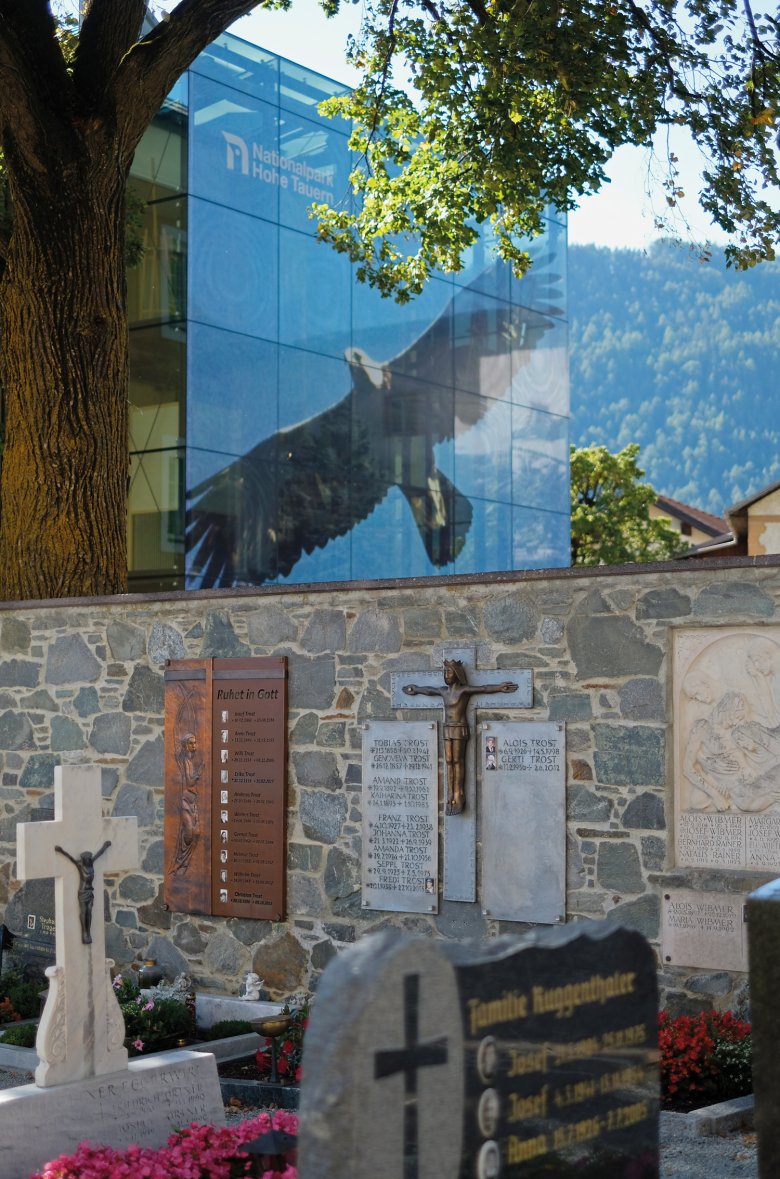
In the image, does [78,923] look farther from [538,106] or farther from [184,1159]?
[538,106]

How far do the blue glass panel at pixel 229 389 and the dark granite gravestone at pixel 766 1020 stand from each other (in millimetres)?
16619

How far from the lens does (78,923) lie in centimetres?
679

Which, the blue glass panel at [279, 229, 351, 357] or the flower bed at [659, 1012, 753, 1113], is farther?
the blue glass panel at [279, 229, 351, 357]

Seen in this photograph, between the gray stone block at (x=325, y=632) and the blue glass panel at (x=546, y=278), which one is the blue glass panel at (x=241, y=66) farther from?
the gray stone block at (x=325, y=632)

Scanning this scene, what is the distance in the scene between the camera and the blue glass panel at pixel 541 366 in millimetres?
26703

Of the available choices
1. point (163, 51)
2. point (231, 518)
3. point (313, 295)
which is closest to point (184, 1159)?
point (163, 51)

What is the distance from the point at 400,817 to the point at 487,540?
16.2 m

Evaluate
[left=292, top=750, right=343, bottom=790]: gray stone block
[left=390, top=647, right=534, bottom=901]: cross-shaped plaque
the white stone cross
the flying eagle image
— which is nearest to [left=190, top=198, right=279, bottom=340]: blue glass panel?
the flying eagle image

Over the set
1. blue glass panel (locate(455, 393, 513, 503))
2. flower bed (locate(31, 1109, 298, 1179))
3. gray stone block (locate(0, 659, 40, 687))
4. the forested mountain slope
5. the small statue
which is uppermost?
the forested mountain slope

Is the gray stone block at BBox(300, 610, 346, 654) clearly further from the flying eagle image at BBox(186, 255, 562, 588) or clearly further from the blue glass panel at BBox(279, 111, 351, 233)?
the blue glass panel at BBox(279, 111, 351, 233)

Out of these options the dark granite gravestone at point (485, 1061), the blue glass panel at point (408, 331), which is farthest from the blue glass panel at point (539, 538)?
the dark granite gravestone at point (485, 1061)

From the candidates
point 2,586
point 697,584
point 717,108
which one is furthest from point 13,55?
point 697,584

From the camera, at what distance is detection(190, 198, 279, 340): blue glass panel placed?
20812mm

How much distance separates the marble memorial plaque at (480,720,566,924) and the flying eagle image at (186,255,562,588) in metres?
11.7
